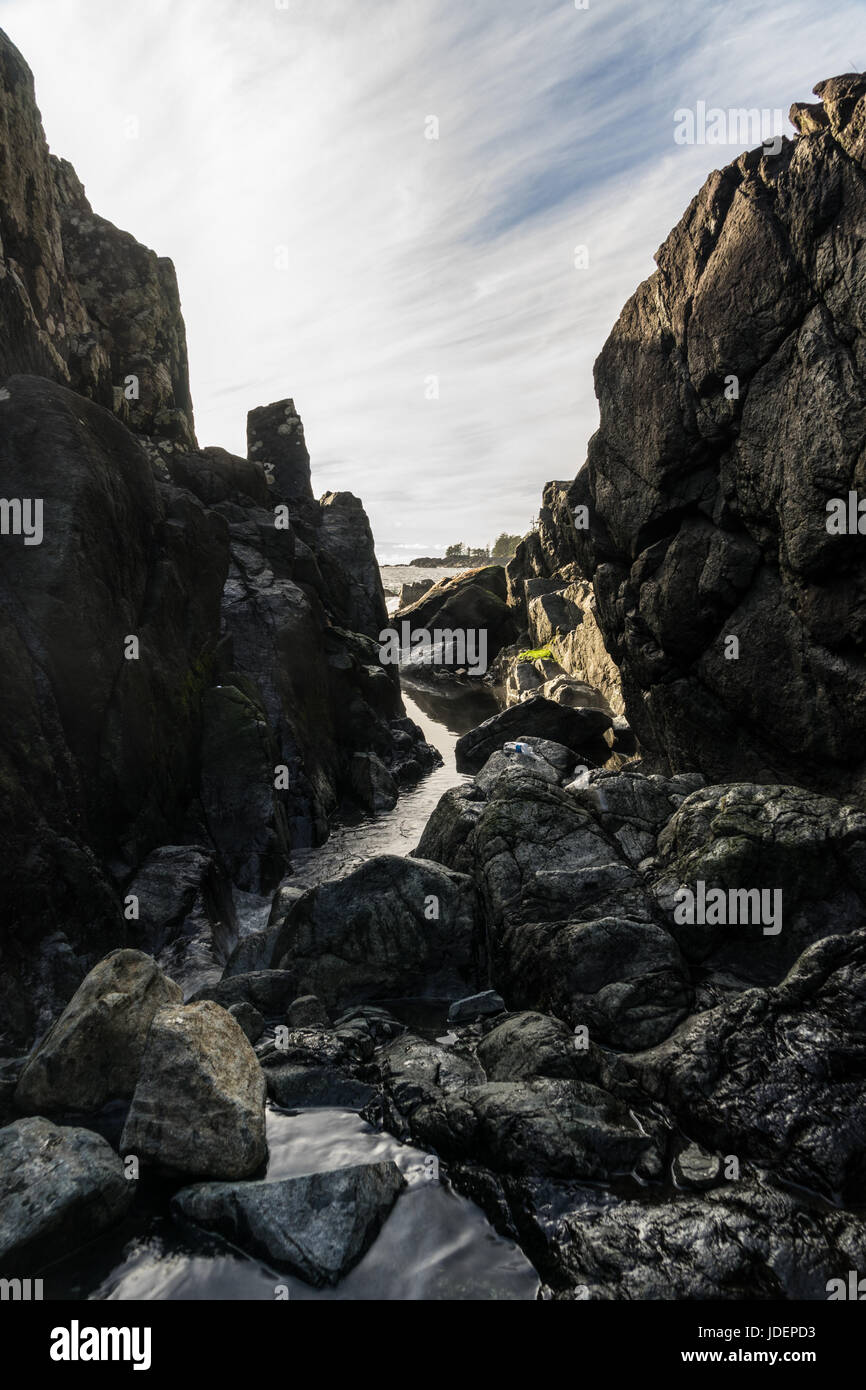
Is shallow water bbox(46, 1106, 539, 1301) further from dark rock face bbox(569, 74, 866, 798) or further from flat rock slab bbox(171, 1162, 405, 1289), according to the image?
dark rock face bbox(569, 74, 866, 798)

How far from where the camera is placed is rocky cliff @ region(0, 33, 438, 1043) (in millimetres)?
14102

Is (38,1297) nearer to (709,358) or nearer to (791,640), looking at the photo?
(791,640)

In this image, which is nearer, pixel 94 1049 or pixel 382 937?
pixel 94 1049

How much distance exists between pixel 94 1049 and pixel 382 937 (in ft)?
18.6

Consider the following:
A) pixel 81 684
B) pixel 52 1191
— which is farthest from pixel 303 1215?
pixel 81 684

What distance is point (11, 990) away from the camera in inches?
504

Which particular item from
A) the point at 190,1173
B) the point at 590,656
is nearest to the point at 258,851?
the point at 190,1173

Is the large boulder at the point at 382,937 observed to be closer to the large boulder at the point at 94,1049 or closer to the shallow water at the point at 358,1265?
the large boulder at the point at 94,1049

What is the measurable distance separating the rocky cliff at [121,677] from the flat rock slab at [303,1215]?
6.44 m

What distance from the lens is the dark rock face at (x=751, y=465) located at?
16203 mm

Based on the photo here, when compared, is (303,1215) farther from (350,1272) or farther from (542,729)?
(542,729)

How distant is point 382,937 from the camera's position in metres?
14.5
